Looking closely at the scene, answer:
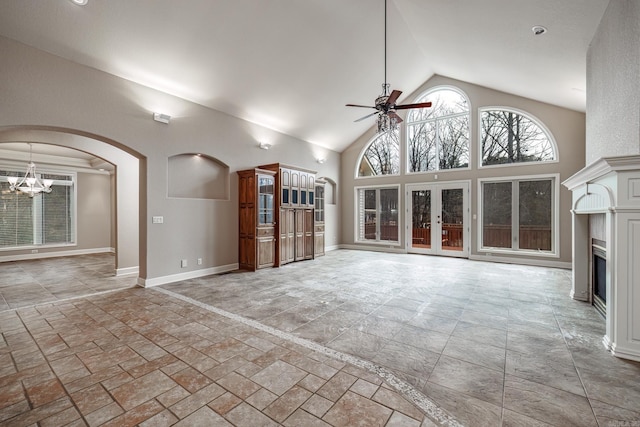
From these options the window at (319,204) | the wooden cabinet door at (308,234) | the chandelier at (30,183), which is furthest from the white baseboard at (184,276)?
the chandelier at (30,183)

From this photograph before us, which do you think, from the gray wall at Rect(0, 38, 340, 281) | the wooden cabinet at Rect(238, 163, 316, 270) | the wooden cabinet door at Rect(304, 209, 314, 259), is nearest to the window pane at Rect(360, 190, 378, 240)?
the wooden cabinet at Rect(238, 163, 316, 270)

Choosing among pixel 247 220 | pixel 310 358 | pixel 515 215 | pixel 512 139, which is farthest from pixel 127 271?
pixel 512 139

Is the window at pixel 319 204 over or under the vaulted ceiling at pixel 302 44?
under

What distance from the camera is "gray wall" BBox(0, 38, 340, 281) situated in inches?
143

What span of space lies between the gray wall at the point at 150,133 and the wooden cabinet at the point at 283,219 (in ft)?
1.05

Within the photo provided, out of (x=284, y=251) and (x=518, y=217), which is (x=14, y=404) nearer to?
(x=284, y=251)

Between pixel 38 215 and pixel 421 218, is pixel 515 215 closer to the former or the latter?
pixel 421 218

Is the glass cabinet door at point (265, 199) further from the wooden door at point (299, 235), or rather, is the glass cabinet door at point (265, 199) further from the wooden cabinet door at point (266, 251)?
the wooden door at point (299, 235)

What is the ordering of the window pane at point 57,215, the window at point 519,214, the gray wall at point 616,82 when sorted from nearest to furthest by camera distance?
the gray wall at point 616,82 < the window at point 519,214 < the window pane at point 57,215

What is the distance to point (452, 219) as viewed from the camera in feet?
25.6

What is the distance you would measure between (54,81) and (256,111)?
3.38 metres

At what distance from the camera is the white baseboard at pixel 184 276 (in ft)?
16.0

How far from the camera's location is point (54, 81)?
3.81 meters

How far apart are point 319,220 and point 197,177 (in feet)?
11.7
